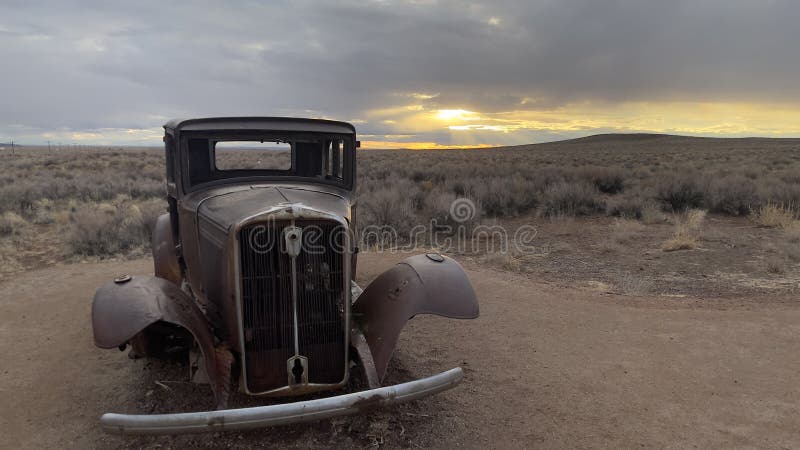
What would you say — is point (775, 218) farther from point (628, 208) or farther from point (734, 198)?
point (628, 208)

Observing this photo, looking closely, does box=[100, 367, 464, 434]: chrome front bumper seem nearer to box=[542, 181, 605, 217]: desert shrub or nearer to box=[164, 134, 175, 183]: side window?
box=[164, 134, 175, 183]: side window

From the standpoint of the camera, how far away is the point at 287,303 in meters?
3.49

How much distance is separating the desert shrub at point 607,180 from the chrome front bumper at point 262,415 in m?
16.0

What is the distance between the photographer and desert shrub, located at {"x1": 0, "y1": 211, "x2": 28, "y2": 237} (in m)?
11.5

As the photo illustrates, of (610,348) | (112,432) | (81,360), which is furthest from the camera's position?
(610,348)

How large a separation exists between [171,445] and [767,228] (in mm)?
12975

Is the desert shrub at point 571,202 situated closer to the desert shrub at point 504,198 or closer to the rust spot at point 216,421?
the desert shrub at point 504,198

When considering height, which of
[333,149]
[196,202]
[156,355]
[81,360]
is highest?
[333,149]

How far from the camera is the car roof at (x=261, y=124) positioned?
4.66 meters

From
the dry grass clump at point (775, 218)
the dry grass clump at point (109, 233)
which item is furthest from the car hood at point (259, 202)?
the dry grass clump at point (775, 218)

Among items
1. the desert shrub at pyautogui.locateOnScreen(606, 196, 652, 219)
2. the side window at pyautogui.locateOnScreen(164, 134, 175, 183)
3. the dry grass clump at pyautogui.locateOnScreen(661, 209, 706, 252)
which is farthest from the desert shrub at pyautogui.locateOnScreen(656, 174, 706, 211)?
the side window at pyautogui.locateOnScreen(164, 134, 175, 183)

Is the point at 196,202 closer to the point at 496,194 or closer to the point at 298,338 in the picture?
the point at 298,338

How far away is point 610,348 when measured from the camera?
554 centimetres

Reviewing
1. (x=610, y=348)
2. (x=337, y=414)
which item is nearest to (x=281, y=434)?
(x=337, y=414)
